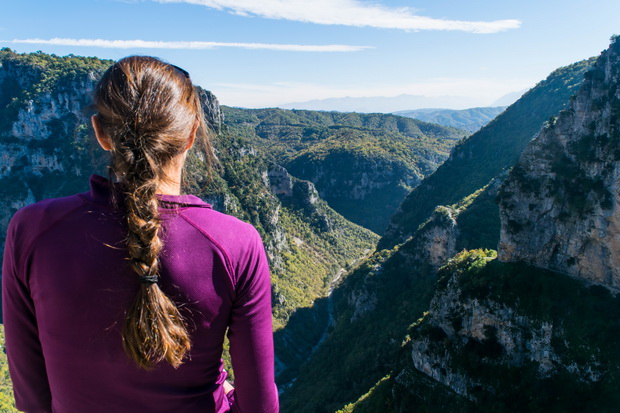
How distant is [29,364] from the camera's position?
2561 mm

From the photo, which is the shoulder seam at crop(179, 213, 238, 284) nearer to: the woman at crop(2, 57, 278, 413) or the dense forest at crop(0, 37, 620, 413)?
the woman at crop(2, 57, 278, 413)

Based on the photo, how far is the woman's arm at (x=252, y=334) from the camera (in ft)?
7.95

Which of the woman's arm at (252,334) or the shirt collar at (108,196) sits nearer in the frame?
the shirt collar at (108,196)

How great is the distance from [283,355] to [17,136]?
8135 cm

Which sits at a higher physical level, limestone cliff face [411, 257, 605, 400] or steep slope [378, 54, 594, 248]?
steep slope [378, 54, 594, 248]

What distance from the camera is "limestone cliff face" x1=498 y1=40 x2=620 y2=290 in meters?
23.6

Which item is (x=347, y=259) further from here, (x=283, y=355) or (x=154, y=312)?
(x=154, y=312)

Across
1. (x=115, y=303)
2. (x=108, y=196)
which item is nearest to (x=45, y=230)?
(x=108, y=196)

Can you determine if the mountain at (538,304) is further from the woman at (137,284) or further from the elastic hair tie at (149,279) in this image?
the elastic hair tie at (149,279)

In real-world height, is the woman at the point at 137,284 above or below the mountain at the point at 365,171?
above

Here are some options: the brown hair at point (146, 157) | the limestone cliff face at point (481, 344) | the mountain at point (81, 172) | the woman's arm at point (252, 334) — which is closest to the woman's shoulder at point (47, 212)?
the brown hair at point (146, 157)

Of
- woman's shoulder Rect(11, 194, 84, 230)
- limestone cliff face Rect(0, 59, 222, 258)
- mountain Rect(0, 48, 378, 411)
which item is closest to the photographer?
woman's shoulder Rect(11, 194, 84, 230)

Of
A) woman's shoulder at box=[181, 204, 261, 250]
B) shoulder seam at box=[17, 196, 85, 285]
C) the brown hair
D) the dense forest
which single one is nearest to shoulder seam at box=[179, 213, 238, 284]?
woman's shoulder at box=[181, 204, 261, 250]

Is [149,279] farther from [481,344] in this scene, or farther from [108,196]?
[481,344]
